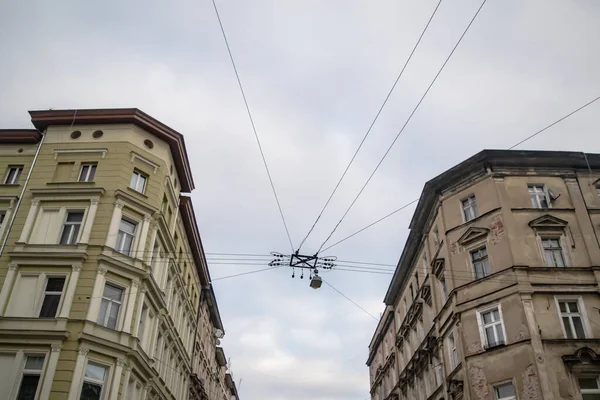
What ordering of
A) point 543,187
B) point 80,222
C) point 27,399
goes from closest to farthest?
1. point 27,399
2. point 80,222
3. point 543,187

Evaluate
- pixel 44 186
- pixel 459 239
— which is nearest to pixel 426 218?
pixel 459 239

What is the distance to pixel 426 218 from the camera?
113ft

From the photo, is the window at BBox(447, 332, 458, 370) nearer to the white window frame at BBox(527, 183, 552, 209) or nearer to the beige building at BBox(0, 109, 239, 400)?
the white window frame at BBox(527, 183, 552, 209)

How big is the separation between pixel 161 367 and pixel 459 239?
18.5 metres

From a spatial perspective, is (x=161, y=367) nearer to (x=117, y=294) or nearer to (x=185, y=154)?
(x=117, y=294)

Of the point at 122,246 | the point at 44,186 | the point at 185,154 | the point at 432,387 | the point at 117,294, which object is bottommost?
the point at 432,387

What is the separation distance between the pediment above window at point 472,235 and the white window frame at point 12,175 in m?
24.0

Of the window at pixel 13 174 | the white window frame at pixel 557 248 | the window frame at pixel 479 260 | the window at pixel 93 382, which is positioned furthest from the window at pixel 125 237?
the white window frame at pixel 557 248

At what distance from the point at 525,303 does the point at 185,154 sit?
2076 centimetres

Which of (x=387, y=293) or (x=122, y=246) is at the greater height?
(x=387, y=293)

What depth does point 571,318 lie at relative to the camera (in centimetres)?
2448

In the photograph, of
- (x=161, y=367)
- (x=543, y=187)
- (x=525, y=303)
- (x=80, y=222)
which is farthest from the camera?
(x=161, y=367)

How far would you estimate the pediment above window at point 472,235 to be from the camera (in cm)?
2792

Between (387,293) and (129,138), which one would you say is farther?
(387,293)
